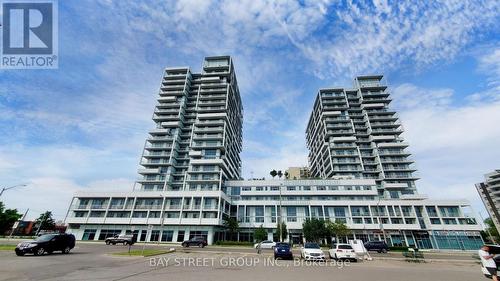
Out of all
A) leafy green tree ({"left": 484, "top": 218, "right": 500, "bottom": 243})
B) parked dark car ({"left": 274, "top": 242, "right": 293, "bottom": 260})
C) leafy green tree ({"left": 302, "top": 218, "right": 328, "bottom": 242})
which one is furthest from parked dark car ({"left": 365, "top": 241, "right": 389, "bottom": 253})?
leafy green tree ({"left": 484, "top": 218, "right": 500, "bottom": 243})

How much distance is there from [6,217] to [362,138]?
113 metres

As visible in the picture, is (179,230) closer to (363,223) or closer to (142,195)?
(142,195)

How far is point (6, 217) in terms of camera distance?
205ft

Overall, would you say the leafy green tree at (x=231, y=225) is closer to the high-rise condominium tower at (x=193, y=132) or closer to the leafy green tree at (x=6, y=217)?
the high-rise condominium tower at (x=193, y=132)

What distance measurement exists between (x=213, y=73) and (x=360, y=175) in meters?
66.1

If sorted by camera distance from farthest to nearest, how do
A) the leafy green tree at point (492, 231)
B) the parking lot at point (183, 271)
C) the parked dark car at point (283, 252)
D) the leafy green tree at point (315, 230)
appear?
the leafy green tree at point (492, 231)
the leafy green tree at point (315, 230)
the parked dark car at point (283, 252)
the parking lot at point (183, 271)

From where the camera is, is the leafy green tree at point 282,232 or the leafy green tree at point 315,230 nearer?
the leafy green tree at point 315,230

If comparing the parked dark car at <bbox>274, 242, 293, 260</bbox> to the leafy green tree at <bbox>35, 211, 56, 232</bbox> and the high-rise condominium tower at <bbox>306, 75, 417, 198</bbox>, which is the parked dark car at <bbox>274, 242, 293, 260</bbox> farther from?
the leafy green tree at <bbox>35, 211, 56, 232</bbox>

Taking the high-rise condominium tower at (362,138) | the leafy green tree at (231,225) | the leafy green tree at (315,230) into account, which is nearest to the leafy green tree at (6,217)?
the leafy green tree at (231,225)

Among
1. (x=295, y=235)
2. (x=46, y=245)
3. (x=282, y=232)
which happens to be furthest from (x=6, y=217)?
(x=295, y=235)

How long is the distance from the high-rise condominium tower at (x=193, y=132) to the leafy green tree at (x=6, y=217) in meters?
31.5

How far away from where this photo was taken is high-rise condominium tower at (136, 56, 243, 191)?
74.2m

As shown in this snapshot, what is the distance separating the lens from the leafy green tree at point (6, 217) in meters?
62.1

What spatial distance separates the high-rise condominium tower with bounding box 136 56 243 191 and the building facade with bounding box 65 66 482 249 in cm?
37
